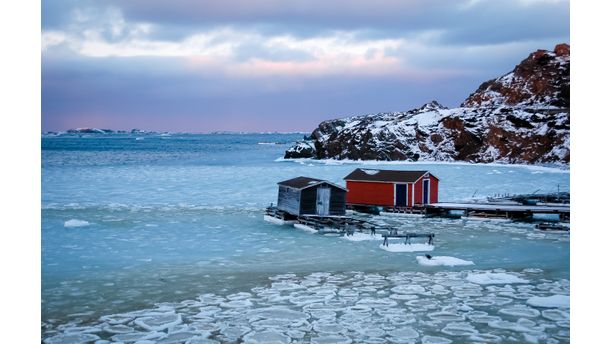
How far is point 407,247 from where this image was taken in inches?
669

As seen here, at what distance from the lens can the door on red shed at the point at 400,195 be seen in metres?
26.2

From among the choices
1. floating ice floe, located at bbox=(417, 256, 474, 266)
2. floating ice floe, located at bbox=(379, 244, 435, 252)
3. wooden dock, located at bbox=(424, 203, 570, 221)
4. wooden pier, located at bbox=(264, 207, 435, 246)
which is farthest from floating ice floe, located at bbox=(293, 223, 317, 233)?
wooden dock, located at bbox=(424, 203, 570, 221)

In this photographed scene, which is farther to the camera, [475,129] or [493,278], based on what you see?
[475,129]

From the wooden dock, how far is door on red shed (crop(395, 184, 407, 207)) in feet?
3.60

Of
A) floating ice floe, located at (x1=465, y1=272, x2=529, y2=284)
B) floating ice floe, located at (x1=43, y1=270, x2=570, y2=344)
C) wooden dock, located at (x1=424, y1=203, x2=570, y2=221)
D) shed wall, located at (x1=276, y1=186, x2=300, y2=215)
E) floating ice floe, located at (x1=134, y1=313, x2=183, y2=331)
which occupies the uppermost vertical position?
shed wall, located at (x1=276, y1=186, x2=300, y2=215)

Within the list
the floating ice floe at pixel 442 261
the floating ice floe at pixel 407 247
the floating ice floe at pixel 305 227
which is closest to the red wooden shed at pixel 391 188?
the floating ice floe at pixel 305 227

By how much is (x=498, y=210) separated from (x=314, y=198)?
25.3 ft

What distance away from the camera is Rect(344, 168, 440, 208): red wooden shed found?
26.2 metres

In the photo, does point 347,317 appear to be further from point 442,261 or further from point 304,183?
point 304,183

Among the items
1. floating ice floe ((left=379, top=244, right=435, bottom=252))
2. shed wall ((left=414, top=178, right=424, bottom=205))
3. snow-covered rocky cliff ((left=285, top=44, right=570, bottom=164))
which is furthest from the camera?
snow-covered rocky cliff ((left=285, top=44, right=570, bottom=164))

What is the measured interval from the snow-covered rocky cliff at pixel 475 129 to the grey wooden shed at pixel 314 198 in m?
33.3

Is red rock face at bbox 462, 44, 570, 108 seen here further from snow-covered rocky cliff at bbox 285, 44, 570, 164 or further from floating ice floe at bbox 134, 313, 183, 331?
floating ice floe at bbox 134, 313, 183, 331

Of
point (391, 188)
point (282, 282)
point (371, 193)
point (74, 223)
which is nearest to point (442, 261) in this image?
point (282, 282)
